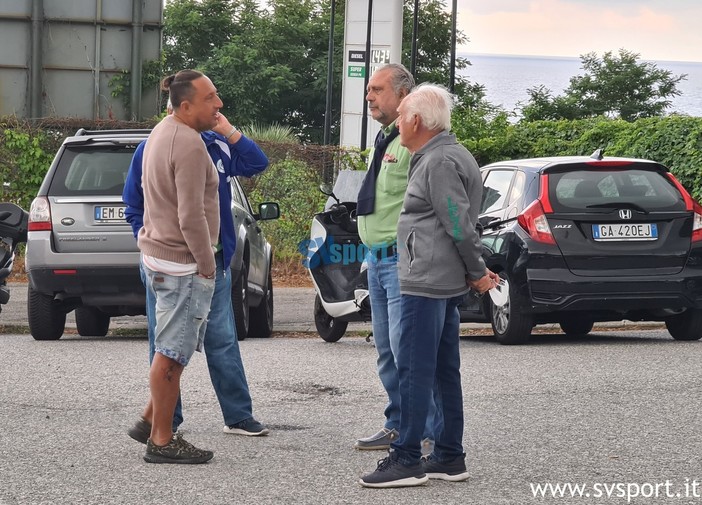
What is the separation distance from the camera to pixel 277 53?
223 feet

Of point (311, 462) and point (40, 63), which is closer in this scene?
point (311, 462)

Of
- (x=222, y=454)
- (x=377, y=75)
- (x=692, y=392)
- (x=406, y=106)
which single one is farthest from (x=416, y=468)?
(x=692, y=392)

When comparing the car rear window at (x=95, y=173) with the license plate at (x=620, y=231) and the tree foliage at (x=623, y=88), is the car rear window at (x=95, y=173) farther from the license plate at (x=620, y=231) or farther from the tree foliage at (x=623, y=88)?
the tree foliage at (x=623, y=88)

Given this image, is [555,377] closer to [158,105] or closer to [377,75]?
[377,75]

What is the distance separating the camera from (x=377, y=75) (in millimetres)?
6887

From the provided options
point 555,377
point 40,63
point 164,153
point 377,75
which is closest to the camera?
point 164,153

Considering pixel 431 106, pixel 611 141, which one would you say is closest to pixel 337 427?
pixel 431 106

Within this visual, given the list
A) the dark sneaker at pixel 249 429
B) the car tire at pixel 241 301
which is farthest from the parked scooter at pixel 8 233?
the dark sneaker at pixel 249 429

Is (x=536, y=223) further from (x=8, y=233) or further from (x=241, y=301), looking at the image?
(x=8, y=233)

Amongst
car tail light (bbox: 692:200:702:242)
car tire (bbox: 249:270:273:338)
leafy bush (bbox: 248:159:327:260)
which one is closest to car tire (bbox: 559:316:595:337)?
car tail light (bbox: 692:200:702:242)

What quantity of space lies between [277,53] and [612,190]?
57417 mm

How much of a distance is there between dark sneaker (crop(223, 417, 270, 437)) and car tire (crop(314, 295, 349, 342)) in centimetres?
518

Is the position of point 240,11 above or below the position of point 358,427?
above

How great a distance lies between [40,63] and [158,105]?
3.56 m
